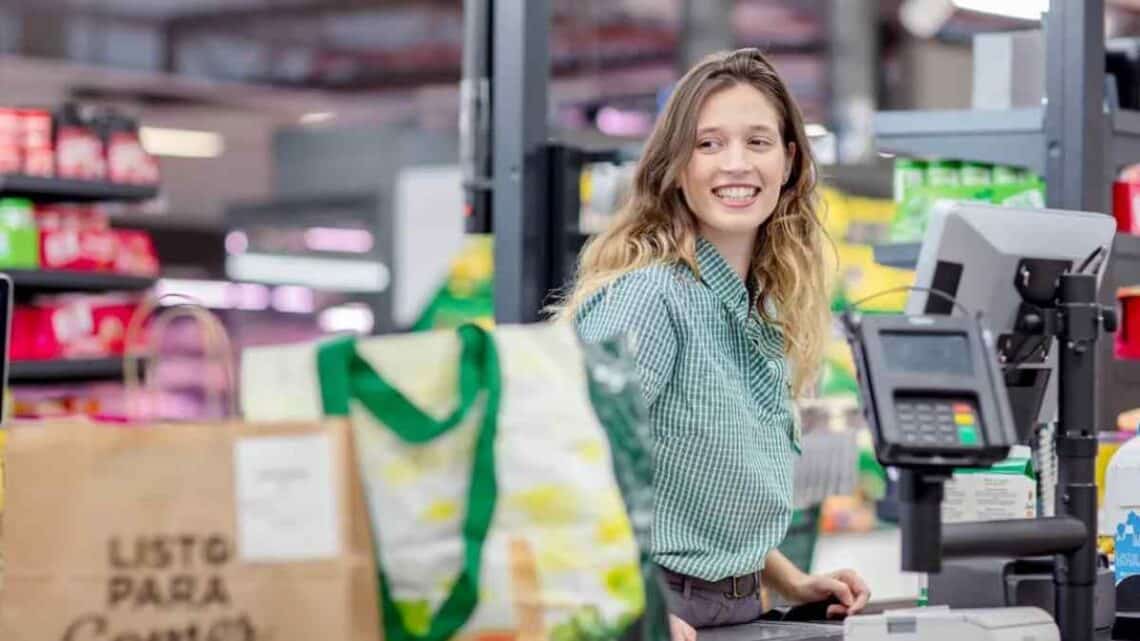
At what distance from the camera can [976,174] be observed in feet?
14.0

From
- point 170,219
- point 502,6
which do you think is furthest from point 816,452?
point 170,219

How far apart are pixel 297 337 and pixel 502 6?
10817mm

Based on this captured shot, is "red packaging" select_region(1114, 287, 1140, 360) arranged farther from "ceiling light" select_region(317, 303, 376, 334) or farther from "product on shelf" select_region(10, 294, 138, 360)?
"ceiling light" select_region(317, 303, 376, 334)

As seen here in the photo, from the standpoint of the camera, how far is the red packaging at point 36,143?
7680mm

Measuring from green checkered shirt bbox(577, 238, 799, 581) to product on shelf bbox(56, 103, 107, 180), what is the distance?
5500 mm

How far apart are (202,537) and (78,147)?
6294 millimetres

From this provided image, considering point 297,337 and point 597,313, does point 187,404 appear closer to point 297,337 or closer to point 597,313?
point 297,337

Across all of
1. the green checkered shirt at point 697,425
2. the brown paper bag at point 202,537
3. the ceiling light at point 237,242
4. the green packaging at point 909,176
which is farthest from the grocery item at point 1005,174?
the ceiling light at point 237,242

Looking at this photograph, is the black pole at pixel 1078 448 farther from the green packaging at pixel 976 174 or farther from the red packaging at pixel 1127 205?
the red packaging at pixel 1127 205

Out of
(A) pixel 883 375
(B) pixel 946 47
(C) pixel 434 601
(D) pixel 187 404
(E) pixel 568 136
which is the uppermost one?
(B) pixel 946 47

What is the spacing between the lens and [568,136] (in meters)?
4.92

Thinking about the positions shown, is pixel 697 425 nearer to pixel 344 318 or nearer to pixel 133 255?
pixel 133 255

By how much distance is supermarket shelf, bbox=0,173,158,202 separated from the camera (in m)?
7.60

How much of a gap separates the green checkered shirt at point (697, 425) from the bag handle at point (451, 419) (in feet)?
2.52
